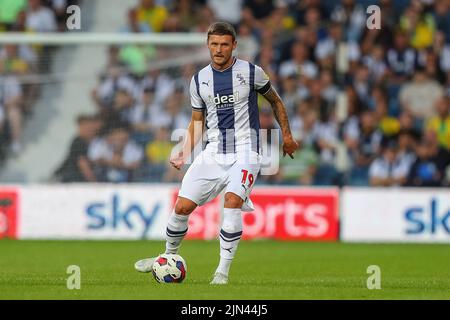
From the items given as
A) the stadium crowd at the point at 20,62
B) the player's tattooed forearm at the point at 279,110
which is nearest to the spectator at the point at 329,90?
the stadium crowd at the point at 20,62

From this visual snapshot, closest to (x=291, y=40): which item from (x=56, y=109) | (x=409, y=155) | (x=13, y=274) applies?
(x=409, y=155)

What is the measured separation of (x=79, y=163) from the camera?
66.2 ft

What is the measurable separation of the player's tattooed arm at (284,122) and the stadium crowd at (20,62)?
10225 millimetres

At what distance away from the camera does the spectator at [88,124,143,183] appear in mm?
20016

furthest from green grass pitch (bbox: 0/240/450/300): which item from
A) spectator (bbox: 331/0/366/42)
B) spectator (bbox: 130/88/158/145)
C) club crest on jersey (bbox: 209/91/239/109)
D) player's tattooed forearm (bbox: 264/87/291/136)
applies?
spectator (bbox: 331/0/366/42)

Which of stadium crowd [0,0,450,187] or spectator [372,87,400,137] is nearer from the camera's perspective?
stadium crowd [0,0,450,187]

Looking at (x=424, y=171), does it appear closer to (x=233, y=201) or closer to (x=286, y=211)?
(x=286, y=211)

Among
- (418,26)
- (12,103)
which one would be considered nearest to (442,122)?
(418,26)

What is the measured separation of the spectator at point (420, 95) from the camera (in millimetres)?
20906

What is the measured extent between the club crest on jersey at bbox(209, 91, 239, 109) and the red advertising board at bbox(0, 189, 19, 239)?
943cm

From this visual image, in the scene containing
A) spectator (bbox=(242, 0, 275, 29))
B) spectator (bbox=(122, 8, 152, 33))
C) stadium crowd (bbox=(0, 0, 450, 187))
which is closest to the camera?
stadium crowd (bbox=(0, 0, 450, 187))

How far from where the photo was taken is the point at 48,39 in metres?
19.7

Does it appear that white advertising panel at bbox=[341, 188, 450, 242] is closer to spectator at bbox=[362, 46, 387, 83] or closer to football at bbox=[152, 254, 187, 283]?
spectator at bbox=[362, 46, 387, 83]

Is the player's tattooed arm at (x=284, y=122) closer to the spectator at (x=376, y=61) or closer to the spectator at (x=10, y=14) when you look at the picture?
the spectator at (x=376, y=61)
